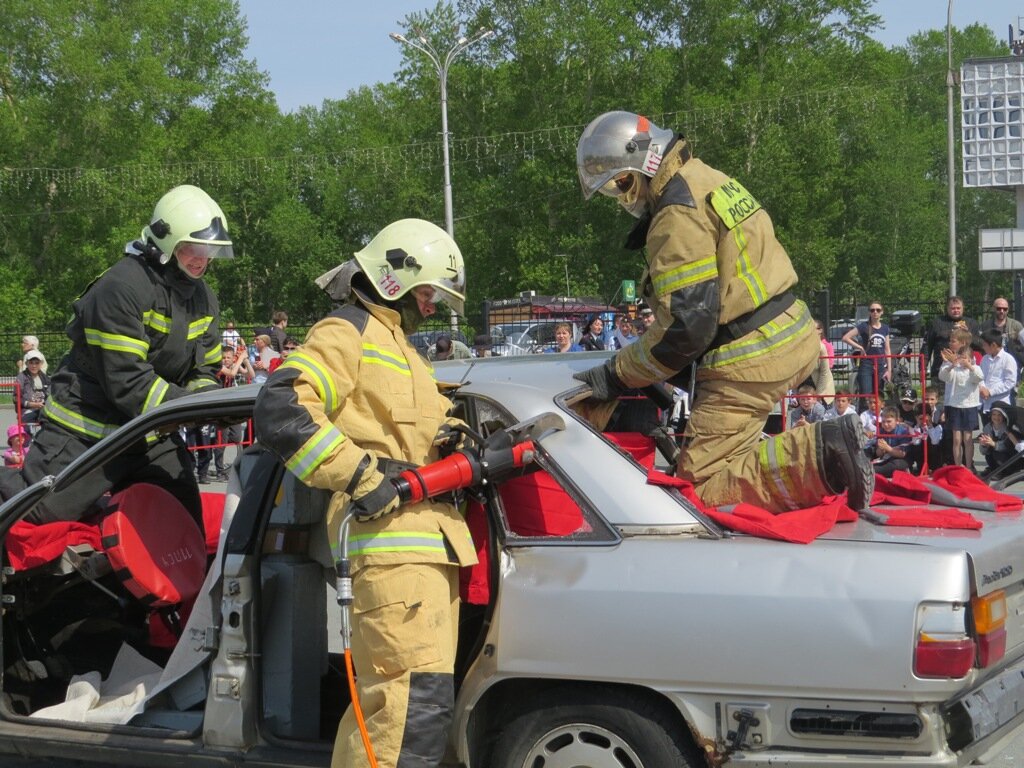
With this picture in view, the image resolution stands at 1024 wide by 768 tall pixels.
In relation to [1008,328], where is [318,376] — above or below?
above

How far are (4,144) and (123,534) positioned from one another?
128ft

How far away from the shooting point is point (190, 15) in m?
47.1

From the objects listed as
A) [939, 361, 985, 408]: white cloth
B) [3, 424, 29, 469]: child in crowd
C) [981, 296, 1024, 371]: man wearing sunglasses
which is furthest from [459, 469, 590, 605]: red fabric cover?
[981, 296, 1024, 371]: man wearing sunglasses

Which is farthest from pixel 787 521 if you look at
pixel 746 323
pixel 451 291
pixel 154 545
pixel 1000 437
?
pixel 1000 437

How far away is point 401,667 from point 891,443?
808cm

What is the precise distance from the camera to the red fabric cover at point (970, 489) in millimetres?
3971

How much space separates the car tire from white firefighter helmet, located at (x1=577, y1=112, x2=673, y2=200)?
177cm

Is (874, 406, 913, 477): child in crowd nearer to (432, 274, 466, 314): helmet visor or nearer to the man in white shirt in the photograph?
the man in white shirt

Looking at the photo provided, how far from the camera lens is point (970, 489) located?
4.16 m

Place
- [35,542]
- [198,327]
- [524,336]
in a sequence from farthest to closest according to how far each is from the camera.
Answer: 1. [524,336]
2. [198,327]
3. [35,542]

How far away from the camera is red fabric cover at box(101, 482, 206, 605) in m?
4.52

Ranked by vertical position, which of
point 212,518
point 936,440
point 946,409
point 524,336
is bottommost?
point 936,440

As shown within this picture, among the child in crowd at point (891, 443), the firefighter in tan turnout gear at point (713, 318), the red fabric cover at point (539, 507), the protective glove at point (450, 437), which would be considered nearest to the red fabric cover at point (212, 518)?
the protective glove at point (450, 437)

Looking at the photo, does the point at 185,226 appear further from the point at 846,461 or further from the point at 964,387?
the point at 964,387
